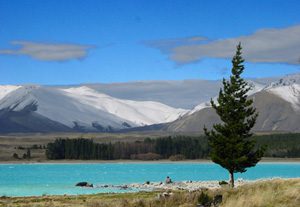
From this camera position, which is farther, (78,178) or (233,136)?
(78,178)

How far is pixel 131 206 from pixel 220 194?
193 inches

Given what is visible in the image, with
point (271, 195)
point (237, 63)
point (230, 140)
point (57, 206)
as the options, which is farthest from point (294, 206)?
point (237, 63)

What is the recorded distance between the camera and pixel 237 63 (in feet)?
178

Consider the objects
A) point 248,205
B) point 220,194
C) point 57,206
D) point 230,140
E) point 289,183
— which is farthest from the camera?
point 230,140

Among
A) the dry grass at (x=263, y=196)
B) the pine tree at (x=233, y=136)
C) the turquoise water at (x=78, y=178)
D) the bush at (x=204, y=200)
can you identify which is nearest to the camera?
the dry grass at (x=263, y=196)

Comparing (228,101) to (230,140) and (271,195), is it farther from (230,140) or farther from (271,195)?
(271,195)

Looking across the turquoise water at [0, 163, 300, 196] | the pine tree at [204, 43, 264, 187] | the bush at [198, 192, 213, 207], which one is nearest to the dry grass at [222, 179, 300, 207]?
the bush at [198, 192, 213, 207]

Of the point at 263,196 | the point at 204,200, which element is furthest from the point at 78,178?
the point at 263,196

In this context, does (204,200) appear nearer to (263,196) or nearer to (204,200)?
(204,200)

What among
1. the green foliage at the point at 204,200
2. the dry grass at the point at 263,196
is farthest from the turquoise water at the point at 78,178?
the green foliage at the point at 204,200

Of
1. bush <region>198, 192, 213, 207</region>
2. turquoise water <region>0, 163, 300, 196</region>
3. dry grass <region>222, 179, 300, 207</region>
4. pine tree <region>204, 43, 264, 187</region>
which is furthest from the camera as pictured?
turquoise water <region>0, 163, 300, 196</region>

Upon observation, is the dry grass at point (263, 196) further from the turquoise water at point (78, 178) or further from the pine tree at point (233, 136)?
the turquoise water at point (78, 178)

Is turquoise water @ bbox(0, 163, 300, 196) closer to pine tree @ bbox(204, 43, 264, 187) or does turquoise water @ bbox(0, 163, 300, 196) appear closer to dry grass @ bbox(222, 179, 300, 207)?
pine tree @ bbox(204, 43, 264, 187)

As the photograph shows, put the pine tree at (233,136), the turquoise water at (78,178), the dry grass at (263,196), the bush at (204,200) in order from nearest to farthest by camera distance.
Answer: the dry grass at (263,196) < the bush at (204,200) < the pine tree at (233,136) < the turquoise water at (78,178)
